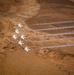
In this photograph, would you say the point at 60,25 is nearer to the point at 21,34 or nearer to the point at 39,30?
the point at 39,30

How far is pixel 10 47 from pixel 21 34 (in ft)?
2.67

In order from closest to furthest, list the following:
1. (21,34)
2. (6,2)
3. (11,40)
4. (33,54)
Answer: (33,54), (11,40), (21,34), (6,2)

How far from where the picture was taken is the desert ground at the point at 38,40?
4004mm

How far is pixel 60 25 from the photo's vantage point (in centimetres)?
603

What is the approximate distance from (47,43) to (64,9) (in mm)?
3175

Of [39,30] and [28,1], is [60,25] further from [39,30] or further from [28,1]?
[28,1]

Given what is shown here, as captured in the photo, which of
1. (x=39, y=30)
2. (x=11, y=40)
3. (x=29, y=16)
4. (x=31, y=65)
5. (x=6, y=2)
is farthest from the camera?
(x=6, y=2)

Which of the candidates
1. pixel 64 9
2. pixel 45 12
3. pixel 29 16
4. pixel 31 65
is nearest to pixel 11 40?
pixel 31 65

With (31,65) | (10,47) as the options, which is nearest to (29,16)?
(10,47)

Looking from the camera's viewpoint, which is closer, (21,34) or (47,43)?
(47,43)

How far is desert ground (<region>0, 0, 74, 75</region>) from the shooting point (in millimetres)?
4004

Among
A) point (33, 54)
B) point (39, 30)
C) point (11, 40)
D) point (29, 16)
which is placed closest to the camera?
point (33, 54)

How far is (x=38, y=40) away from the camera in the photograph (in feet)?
16.5

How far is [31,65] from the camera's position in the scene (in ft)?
13.3
